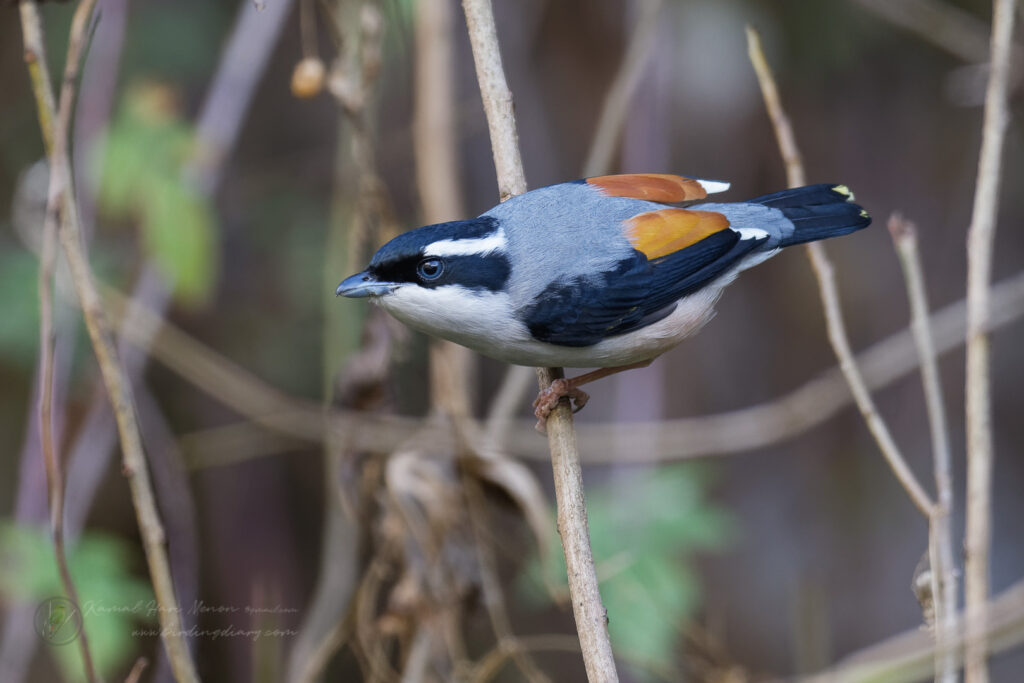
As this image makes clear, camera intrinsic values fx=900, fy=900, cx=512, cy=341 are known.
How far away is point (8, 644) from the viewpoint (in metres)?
3.65

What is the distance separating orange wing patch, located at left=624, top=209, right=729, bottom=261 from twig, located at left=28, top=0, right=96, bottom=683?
5.51 ft

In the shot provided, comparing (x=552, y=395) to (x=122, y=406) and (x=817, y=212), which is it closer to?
(x=817, y=212)

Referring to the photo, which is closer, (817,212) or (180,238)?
(817,212)

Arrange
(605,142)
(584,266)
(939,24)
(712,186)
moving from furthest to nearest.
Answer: (939,24), (605,142), (712,186), (584,266)

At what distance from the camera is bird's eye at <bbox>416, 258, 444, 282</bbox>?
266cm

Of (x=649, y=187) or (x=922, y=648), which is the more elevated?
(x=649, y=187)

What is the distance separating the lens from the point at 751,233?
3.08 m

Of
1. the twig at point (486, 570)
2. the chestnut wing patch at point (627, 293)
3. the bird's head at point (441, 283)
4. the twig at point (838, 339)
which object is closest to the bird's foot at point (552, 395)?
the chestnut wing patch at point (627, 293)

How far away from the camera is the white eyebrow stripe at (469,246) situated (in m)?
2.64

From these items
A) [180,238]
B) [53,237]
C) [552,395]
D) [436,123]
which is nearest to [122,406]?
[53,237]

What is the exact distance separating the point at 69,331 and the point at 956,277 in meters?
5.77

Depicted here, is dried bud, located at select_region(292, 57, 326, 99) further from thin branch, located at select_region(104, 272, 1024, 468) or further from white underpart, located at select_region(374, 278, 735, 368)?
thin branch, located at select_region(104, 272, 1024, 468)

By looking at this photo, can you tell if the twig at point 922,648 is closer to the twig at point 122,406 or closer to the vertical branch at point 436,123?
the twig at point 122,406

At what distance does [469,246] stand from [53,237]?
116cm
